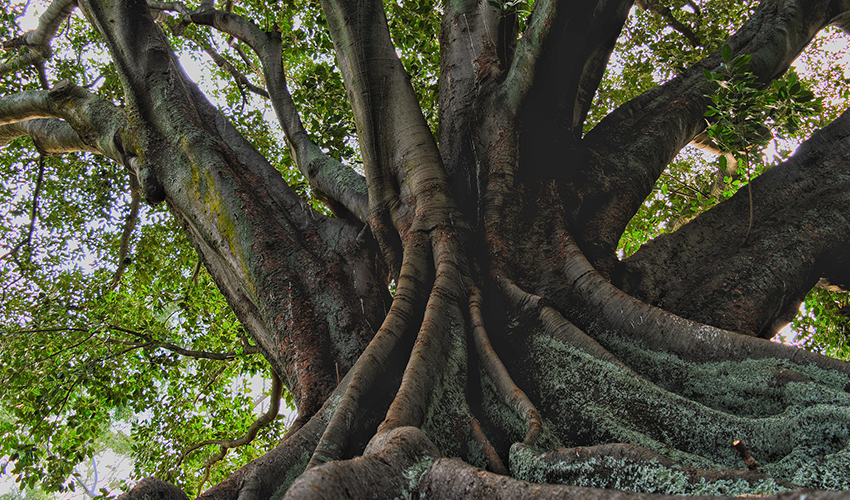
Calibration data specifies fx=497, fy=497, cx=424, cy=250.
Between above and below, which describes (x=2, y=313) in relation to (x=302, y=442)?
above

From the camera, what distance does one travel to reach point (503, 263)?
3.28 metres

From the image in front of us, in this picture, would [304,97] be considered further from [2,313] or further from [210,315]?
[2,313]

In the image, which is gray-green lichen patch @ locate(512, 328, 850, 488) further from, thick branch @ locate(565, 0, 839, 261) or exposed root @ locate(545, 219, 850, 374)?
thick branch @ locate(565, 0, 839, 261)

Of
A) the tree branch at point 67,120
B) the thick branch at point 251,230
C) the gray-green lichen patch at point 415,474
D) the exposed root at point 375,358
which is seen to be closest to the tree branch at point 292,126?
the thick branch at point 251,230

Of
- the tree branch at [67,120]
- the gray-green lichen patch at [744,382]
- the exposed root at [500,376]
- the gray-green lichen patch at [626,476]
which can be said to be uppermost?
the tree branch at [67,120]

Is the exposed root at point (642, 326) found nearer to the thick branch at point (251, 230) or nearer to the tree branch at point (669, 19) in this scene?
the thick branch at point (251, 230)

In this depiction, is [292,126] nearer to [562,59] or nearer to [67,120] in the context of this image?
[67,120]

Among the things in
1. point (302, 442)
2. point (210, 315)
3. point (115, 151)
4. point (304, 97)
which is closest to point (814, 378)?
point (302, 442)

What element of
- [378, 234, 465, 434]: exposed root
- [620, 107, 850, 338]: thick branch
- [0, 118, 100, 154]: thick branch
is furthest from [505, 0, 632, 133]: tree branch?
[0, 118, 100, 154]: thick branch

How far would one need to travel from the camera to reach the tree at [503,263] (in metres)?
1.75

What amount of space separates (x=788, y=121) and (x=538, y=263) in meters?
2.05

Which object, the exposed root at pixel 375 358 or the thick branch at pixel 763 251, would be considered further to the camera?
the thick branch at pixel 763 251

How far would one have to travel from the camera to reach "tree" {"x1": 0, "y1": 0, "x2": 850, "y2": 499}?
5.73 ft

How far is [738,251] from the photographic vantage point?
10.9 ft
